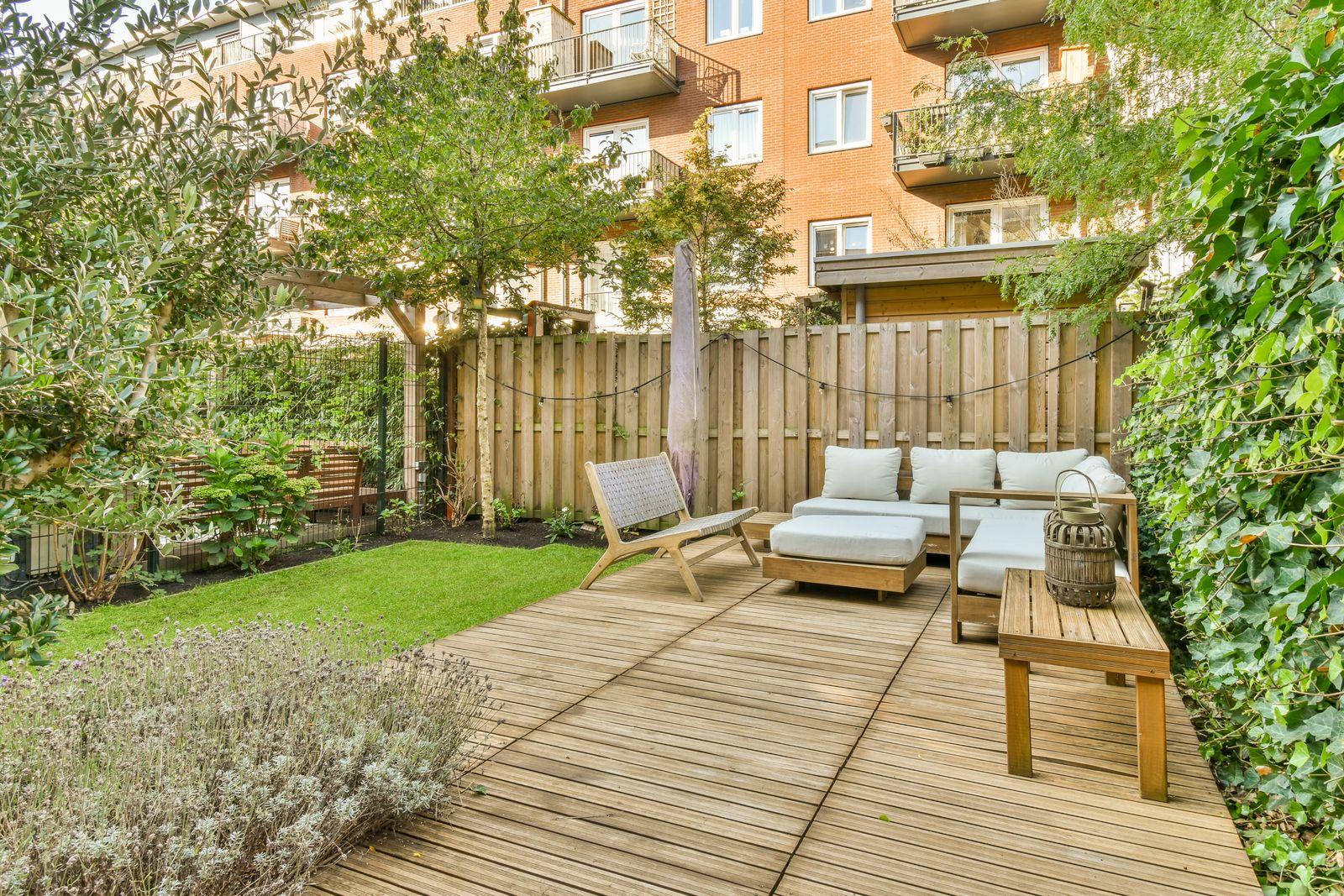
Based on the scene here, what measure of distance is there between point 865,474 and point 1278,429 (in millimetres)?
4564

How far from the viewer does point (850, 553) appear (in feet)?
15.4

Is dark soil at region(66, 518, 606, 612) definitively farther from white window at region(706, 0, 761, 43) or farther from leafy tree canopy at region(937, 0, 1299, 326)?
white window at region(706, 0, 761, 43)

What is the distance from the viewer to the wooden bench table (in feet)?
7.49

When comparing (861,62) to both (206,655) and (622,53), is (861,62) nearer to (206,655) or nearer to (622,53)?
(622,53)

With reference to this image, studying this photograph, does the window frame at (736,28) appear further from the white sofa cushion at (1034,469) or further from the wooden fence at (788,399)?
the white sofa cushion at (1034,469)

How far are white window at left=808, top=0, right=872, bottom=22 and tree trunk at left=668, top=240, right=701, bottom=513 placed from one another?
906 cm

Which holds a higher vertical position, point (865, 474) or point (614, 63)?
point (614, 63)

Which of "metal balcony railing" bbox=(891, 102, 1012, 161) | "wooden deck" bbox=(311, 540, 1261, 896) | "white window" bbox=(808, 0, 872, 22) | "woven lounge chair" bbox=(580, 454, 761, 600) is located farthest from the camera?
"white window" bbox=(808, 0, 872, 22)

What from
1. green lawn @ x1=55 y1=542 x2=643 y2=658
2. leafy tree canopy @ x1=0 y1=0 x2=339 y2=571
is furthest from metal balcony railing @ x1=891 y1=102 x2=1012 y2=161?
leafy tree canopy @ x1=0 y1=0 x2=339 y2=571

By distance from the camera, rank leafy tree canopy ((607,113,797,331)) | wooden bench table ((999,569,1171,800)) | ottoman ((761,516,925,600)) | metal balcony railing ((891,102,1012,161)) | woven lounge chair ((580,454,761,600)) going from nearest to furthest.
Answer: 1. wooden bench table ((999,569,1171,800))
2. ottoman ((761,516,925,600))
3. woven lounge chair ((580,454,761,600))
4. leafy tree canopy ((607,113,797,331))
5. metal balcony railing ((891,102,1012,161))

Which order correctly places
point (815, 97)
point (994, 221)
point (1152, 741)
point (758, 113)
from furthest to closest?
1. point (758, 113)
2. point (815, 97)
3. point (994, 221)
4. point (1152, 741)

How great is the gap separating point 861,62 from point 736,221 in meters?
5.01

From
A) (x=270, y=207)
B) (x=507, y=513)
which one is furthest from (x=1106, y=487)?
(x=507, y=513)

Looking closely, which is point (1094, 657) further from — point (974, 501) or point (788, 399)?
point (788, 399)
